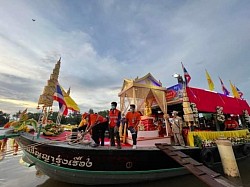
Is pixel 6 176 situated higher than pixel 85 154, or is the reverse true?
pixel 85 154

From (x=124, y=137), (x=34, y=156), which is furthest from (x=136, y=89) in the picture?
(x=34, y=156)

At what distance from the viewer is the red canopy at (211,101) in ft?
24.5

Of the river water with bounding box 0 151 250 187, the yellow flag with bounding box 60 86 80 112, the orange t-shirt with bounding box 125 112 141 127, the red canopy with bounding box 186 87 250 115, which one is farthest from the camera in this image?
the yellow flag with bounding box 60 86 80 112

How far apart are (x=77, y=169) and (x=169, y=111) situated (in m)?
8.58

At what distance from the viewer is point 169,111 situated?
11578 mm

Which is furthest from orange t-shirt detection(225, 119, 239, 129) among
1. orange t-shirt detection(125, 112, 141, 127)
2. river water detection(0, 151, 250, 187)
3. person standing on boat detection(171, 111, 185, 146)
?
orange t-shirt detection(125, 112, 141, 127)

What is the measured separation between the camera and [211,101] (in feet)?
27.8

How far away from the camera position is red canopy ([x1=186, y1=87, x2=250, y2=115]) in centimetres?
746

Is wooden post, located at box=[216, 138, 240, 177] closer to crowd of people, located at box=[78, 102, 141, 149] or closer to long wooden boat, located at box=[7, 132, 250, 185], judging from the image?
long wooden boat, located at box=[7, 132, 250, 185]

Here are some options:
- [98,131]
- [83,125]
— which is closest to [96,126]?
[98,131]

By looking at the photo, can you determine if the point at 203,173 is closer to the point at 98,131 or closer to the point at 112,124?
the point at 112,124

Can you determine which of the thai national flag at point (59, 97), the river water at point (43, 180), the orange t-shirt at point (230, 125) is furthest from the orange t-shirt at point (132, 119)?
the orange t-shirt at point (230, 125)

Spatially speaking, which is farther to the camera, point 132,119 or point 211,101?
point 211,101

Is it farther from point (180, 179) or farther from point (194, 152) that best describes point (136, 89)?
point (180, 179)
